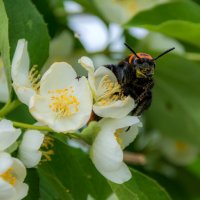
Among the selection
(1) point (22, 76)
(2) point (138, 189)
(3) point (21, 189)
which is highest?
(1) point (22, 76)

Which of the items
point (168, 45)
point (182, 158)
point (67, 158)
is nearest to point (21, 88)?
point (67, 158)

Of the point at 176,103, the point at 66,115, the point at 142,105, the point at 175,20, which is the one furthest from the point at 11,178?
A: the point at 176,103

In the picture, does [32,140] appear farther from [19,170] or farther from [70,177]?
[70,177]

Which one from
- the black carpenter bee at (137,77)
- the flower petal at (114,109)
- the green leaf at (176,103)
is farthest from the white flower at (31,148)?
the green leaf at (176,103)

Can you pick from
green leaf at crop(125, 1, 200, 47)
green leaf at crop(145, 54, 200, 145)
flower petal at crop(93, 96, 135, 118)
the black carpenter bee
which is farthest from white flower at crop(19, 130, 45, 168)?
green leaf at crop(145, 54, 200, 145)

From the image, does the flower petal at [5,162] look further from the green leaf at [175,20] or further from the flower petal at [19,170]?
the green leaf at [175,20]

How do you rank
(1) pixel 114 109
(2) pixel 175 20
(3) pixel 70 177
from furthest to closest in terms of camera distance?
(2) pixel 175 20 → (3) pixel 70 177 → (1) pixel 114 109
